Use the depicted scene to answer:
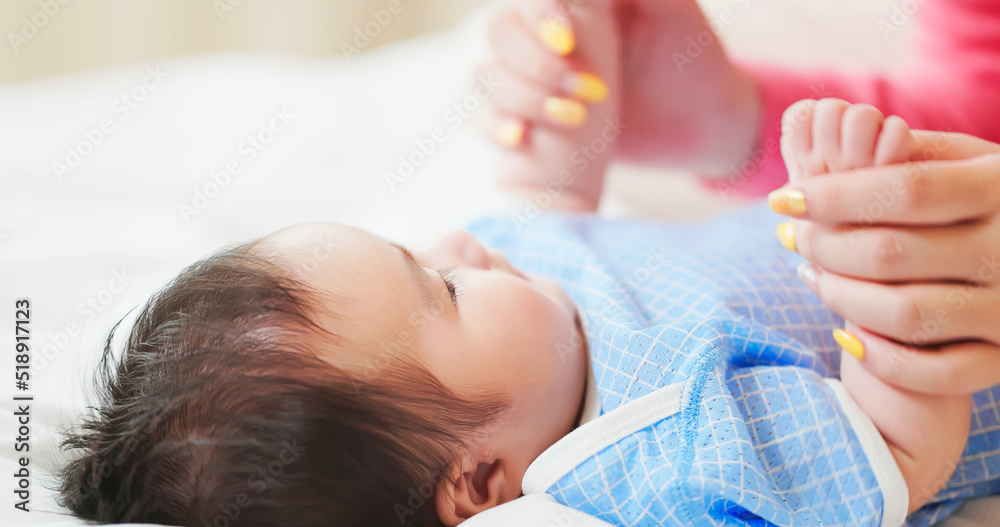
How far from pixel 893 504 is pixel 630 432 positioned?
245 mm

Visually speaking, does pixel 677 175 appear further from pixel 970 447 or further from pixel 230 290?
pixel 230 290

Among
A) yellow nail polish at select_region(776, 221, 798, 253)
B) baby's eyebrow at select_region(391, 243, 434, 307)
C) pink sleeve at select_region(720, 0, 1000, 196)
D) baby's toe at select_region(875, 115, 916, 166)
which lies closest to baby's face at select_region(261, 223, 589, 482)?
baby's eyebrow at select_region(391, 243, 434, 307)

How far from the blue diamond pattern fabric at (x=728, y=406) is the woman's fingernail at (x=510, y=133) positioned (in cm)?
30

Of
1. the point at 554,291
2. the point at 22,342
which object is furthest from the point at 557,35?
the point at 22,342

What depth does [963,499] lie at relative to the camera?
30.5 inches

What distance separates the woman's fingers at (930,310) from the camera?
0.59 metres

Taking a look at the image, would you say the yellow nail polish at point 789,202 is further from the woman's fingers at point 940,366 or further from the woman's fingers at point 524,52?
the woman's fingers at point 524,52

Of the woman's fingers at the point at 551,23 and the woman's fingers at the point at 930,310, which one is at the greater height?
the woman's fingers at the point at 551,23

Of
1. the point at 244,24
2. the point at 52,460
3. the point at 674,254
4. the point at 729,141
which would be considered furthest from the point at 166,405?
the point at 244,24

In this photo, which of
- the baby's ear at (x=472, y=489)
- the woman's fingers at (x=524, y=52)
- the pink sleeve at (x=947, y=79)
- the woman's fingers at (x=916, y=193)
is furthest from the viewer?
the woman's fingers at (x=524, y=52)

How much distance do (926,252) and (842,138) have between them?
0.39ft

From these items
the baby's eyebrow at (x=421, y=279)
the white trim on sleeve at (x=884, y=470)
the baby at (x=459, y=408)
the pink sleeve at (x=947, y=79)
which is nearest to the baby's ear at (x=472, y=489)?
the baby at (x=459, y=408)

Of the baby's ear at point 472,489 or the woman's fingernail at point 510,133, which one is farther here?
the woman's fingernail at point 510,133

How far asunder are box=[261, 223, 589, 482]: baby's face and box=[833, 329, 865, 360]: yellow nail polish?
270mm
